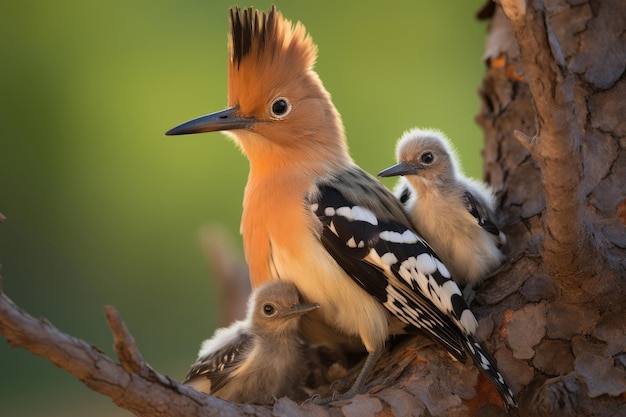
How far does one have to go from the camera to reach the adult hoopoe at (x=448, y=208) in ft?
10.3

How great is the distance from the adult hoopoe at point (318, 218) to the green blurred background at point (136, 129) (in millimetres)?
2601

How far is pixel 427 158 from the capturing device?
10.9ft

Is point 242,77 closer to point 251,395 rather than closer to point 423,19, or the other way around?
point 251,395

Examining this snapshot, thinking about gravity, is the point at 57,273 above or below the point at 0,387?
above

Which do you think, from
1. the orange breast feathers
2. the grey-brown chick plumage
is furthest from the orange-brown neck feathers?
the grey-brown chick plumage

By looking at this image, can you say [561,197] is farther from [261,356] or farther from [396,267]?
[261,356]

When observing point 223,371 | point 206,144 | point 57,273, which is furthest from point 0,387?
point 223,371

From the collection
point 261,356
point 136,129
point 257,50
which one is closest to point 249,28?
point 257,50

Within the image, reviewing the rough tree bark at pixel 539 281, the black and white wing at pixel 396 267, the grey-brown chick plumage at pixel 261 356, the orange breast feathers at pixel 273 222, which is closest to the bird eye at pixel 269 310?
the grey-brown chick plumage at pixel 261 356

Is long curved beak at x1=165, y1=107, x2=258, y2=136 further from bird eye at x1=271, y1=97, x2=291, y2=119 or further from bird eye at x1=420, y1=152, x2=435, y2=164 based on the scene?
bird eye at x1=420, y1=152, x2=435, y2=164

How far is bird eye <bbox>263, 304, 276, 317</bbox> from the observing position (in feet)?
10.2

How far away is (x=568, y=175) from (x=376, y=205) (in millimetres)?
1078

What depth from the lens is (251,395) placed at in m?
3.11

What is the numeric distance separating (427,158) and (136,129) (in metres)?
3.31
